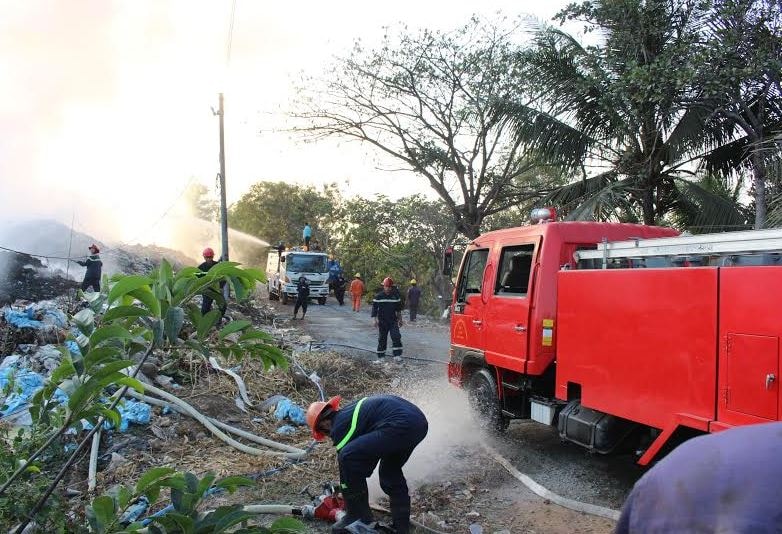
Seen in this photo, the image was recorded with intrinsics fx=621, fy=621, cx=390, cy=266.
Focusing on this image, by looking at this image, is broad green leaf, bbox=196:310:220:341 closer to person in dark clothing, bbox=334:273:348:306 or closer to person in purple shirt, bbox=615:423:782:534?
person in purple shirt, bbox=615:423:782:534

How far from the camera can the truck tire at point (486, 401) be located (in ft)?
21.7

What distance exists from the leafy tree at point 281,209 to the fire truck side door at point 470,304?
30477mm

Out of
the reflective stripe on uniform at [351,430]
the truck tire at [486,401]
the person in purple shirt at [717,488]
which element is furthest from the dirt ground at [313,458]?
the person in purple shirt at [717,488]

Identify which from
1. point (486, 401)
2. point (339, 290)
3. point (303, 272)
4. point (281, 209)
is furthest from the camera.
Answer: point (281, 209)

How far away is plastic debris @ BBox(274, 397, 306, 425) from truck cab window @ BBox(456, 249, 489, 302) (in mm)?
2393

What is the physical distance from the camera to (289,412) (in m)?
7.52

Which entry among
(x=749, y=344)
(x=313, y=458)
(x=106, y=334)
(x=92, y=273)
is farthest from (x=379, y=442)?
(x=92, y=273)

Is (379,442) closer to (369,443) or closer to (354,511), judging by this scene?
(369,443)

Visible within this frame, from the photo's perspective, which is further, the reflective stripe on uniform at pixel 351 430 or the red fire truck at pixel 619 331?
the reflective stripe on uniform at pixel 351 430

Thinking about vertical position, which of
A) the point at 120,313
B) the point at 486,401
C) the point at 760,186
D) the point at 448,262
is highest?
the point at 760,186

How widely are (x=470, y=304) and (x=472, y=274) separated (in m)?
0.37

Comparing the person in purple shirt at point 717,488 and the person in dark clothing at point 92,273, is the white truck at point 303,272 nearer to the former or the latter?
the person in dark clothing at point 92,273

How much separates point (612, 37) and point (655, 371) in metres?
8.27

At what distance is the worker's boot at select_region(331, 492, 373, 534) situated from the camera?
13.6 ft
